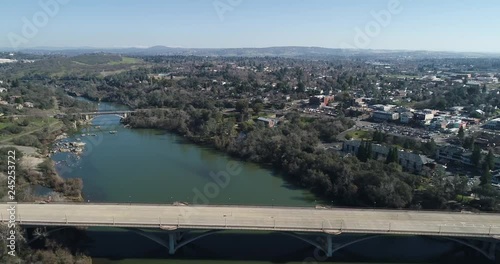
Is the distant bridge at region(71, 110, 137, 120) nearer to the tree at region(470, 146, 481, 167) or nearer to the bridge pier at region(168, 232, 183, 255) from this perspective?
the bridge pier at region(168, 232, 183, 255)

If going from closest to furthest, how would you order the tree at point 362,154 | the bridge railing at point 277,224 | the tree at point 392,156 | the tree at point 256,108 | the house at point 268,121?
1. the bridge railing at point 277,224
2. the tree at point 392,156
3. the tree at point 362,154
4. the house at point 268,121
5. the tree at point 256,108

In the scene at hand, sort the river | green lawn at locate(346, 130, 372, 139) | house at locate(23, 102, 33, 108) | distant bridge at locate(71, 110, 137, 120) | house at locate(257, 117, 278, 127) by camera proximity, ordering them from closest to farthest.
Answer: the river
green lawn at locate(346, 130, 372, 139)
house at locate(257, 117, 278, 127)
distant bridge at locate(71, 110, 137, 120)
house at locate(23, 102, 33, 108)

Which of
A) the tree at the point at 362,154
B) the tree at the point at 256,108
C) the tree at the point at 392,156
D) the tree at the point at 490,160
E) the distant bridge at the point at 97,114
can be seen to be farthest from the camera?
the distant bridge at the point at 97,114

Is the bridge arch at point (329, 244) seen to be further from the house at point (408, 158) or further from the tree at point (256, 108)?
the tree at point (256, 108)

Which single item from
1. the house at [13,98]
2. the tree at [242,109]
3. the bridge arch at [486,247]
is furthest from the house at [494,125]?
the house at [13,98]

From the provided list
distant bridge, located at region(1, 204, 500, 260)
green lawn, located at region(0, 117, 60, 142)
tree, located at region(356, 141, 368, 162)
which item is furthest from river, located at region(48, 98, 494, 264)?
tree, located at region(356, 141, 368, 162)

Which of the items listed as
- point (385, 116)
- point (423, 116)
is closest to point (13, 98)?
point (385, 116)

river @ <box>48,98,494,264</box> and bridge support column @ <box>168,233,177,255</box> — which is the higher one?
bridge support column @ <box>168,233,177,255</box>
